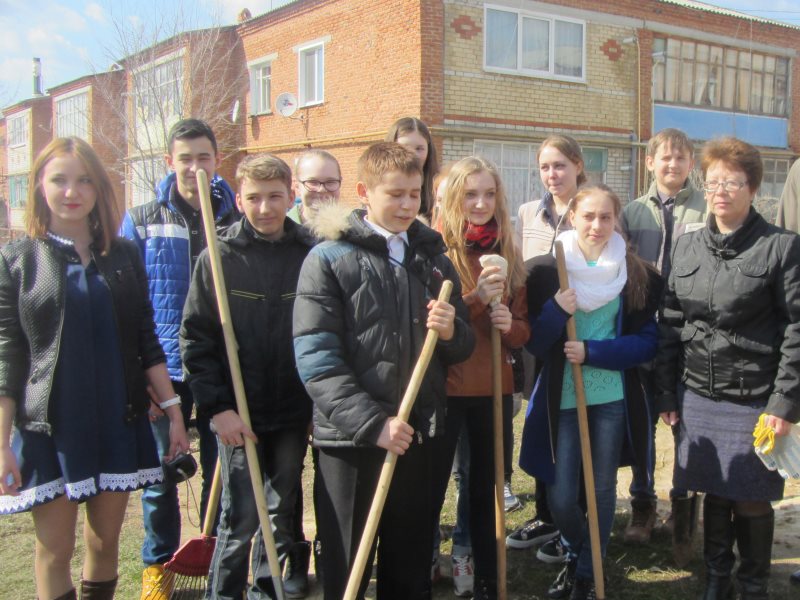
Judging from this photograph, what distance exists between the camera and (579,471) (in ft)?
10.8

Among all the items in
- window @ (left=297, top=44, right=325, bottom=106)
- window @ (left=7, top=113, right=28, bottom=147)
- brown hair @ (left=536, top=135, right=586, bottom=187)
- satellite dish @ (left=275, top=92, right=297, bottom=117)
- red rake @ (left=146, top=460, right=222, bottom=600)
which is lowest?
red rake @ (left=146, top=460, right=222, bottom=600)

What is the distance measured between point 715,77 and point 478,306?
Result: 61.5 feet

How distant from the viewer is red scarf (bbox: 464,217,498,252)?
3234 mm

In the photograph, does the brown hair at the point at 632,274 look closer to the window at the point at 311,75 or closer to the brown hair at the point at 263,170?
the brown hair at the point at 263,170

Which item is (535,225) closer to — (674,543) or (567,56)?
(674,543)

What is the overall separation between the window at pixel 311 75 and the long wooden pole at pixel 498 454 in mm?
15187

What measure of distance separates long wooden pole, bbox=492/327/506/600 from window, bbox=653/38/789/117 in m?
16.5

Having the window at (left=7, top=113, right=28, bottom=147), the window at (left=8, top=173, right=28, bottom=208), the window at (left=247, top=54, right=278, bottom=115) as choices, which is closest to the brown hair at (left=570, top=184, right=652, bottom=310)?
the window at (left=247, top=54, right=278, bottom=115)

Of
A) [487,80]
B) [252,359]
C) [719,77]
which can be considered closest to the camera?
[252,359]

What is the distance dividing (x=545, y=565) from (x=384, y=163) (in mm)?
2345

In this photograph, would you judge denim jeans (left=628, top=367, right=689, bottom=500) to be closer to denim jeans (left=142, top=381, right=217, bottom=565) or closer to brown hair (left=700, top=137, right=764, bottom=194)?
brown hair (left=700, top=137, right=764, bottom=194)

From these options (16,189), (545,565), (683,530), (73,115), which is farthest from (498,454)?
(16,189)

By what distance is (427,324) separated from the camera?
2.58 m

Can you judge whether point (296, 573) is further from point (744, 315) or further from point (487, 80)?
point (487, 80)
